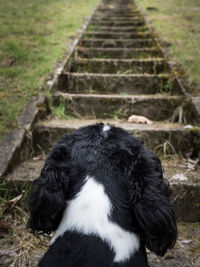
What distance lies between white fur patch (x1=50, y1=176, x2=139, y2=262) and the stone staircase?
3.03 feet

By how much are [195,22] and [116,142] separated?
6.94 meters

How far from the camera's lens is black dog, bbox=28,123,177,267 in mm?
1439

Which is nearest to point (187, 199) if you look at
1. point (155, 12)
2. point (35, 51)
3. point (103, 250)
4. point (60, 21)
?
point (103, 250)

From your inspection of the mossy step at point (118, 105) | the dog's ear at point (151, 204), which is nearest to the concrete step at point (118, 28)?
the mossy step at point (118, 105)

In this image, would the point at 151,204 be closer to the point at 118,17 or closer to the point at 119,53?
the point at 119,53

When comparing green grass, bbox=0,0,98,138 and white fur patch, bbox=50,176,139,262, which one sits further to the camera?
green grass, bbox=0,0,98,138

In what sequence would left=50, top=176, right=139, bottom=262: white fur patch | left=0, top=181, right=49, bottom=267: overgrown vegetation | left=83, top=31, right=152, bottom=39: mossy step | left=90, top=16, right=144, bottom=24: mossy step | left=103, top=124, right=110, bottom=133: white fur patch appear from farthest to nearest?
left=90, top=16, right=144, bottom=24: mossy step → left=83, top=31, right=152, bottom=39: mossy step → left=0, top=181, right=49, bottom=267: overgrown vegetation → left=103, top=124, right=110, bottom=133: white fur patch → left=50, top=176, right=139, bottom=262: white fur patch

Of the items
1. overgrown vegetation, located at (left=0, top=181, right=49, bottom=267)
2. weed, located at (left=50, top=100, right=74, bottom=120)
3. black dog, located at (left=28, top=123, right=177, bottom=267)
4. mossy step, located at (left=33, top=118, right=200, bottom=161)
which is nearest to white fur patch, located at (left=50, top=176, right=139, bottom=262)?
black dog, located at (left=28, top=123, right=177, bottom=267)

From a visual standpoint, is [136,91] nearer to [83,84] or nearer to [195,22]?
[83,84]

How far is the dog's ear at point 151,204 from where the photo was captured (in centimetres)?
150

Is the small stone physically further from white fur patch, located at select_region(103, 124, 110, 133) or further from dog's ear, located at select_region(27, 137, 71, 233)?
dog's ear, located at select_region(27, 137, 71, 233)

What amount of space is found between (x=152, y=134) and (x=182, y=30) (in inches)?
169

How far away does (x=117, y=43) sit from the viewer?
19.9 feet

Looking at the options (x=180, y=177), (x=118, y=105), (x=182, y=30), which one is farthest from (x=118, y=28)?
(x=180, y=177)
